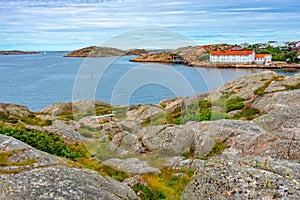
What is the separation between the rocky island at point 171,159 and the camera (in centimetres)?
698

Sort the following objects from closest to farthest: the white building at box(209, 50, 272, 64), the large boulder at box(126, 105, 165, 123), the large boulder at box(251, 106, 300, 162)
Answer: the large boulder at box(251, 106, 300, 162), the large boulder at box(126, 105, 165, 123), the white building at box(209, 50, 272, 64)

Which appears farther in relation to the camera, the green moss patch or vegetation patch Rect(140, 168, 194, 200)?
the green moss patch

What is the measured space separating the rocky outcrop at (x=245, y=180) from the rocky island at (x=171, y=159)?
0.08 ft

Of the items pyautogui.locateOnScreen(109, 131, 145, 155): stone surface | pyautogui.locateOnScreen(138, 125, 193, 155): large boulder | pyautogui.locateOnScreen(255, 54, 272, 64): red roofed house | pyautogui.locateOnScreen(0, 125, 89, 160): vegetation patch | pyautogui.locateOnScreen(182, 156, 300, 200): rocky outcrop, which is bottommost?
pyautogui.locateOnScreen(109, 131, 145, 155): stone surface

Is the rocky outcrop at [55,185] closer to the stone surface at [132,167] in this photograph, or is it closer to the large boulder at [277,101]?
the stone surface at [132,167]

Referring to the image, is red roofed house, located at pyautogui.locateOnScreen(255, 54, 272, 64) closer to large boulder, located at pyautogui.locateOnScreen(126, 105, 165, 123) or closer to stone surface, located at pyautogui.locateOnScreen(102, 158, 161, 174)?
large boulder, located at pyautogui.locateOnScreen(126, 105, 165, 123)

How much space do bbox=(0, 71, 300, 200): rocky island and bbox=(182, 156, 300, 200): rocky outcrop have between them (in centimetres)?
2

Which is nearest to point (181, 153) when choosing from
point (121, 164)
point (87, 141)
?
point (121, 164)

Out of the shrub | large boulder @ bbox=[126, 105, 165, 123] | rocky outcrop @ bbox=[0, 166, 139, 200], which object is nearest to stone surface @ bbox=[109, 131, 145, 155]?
the shrub

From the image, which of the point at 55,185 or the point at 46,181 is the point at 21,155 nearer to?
the point at 46,181

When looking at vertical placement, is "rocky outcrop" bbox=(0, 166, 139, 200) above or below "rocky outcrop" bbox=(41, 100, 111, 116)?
above

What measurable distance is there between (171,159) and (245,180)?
9.45m

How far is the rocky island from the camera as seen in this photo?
6984mm

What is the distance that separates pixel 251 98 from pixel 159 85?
202 ft
